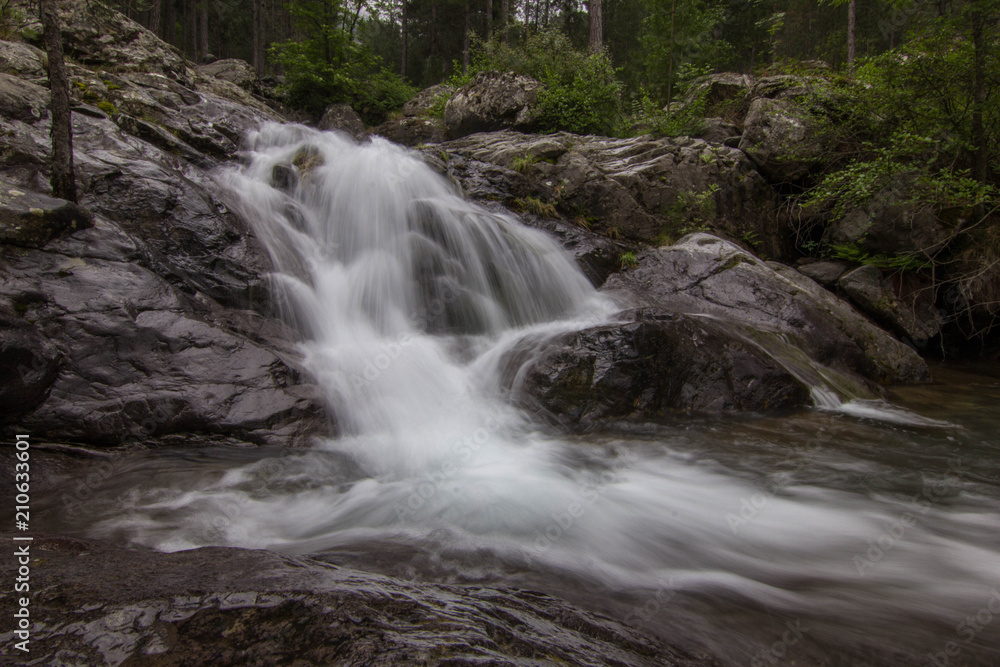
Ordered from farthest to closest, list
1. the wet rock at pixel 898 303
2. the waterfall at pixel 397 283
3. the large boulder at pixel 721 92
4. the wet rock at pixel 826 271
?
the large boulder at pixel 721 92 → the wet rock at pixel 826 271 → the wet rock at pixel 898 303 → the waterfall at pixel 397 283

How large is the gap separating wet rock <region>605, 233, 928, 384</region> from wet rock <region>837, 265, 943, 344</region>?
1.36 meters

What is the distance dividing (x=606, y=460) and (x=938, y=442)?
344cm

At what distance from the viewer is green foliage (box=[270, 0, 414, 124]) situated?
631 inches

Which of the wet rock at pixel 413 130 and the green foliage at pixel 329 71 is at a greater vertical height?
the green foliage at pixel 329 71

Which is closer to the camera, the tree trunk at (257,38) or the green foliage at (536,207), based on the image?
the green foliage at (536,207)

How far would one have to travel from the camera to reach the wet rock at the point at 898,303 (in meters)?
8.55

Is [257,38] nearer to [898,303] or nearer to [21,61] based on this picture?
[21,61]

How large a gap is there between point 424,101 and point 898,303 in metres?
14.9

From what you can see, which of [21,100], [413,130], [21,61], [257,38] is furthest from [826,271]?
[257,38]

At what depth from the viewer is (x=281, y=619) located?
4.84 ft

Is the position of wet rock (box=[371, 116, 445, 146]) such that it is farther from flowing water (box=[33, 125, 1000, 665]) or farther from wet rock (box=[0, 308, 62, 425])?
wet rock (box=[0, 308, 62, 425])

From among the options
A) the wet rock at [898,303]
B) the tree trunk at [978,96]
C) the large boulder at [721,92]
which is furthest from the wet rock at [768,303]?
the large boulder at [721,92]

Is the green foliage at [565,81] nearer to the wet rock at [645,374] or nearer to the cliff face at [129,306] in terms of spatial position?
the wet rock at [645,374]

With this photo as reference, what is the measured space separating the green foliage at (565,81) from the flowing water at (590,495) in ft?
22.8
